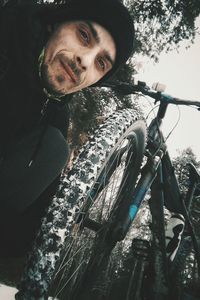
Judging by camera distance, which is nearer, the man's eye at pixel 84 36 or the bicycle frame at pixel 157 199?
the man's eye at pixel 84 36

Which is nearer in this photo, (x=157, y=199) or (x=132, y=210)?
(x=132, y=210)

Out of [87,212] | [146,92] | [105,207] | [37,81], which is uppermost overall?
[146,92]

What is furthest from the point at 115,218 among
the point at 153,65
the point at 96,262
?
the point at 153,65

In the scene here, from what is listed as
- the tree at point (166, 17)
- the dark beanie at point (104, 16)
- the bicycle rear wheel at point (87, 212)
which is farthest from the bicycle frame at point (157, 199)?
the tree at point (166, 17)

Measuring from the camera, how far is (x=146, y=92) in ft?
9.20

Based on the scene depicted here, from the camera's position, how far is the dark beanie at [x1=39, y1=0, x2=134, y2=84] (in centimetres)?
167

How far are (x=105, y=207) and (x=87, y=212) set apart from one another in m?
0.41

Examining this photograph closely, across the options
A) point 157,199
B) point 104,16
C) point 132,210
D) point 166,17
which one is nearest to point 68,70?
point 104,16

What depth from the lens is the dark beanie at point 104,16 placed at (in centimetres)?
167

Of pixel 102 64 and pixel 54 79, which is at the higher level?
pixel 102 64

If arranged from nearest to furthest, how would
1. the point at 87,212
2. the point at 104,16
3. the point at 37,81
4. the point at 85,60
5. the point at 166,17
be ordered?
1. the point at 37,81
2. the point at 85,60
3. the point at 104,16
4. the point at 87,212
5. the point at 166,17

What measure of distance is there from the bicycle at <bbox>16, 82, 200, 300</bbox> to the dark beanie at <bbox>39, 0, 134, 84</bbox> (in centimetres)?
55

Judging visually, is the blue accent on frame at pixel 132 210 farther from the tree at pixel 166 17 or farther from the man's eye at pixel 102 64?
the tree at pixel 166 17

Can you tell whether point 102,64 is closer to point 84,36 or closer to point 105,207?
point 84,36
